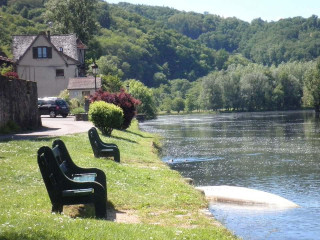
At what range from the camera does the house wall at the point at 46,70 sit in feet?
233

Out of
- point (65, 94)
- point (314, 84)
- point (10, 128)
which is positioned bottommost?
point (10, 128)

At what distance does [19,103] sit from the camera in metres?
31.1

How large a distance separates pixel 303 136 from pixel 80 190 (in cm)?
4225

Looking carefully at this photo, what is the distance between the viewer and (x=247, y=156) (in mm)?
34875

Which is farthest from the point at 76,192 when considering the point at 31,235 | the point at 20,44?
the point at 20,44

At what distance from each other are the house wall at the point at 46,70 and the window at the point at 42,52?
406mm

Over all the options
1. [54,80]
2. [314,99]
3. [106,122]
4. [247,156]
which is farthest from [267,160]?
[314,99]

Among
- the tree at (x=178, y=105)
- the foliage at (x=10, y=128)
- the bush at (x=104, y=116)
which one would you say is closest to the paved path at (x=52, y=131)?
the foliage at (x=10, y=128)

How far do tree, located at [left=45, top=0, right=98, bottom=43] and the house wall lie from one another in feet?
80.0

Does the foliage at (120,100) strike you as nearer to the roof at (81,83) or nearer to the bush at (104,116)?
the bush at (104,116)

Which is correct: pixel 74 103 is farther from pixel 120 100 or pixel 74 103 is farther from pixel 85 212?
pixel 85 212

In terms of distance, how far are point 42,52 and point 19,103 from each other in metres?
41.6

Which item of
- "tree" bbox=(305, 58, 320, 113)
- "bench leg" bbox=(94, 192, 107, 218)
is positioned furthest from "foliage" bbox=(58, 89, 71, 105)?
"tree" bbox=(305, 58, 320, 113)

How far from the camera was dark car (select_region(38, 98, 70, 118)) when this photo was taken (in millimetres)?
52531
